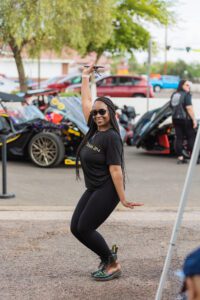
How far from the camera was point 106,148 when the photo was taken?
4910 mm

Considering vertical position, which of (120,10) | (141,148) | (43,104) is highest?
(120,10)

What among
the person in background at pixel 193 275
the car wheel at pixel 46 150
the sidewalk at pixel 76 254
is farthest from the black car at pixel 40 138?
the person in background at pixel 193 275

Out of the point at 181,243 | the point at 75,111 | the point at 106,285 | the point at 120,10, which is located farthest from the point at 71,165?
the point at 120,10

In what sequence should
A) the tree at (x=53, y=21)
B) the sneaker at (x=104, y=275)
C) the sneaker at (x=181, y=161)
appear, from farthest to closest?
the tree at (x=53, y=21)
the sneaker at (x=181, y=161)
the sneaker at (x=104, y=275)

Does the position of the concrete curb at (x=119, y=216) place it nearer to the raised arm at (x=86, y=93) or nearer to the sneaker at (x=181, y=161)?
the raised arm at (x=86, y=93)

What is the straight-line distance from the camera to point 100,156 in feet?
16.1

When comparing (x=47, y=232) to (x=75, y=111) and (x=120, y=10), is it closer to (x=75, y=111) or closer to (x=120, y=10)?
(x=75, y=111)

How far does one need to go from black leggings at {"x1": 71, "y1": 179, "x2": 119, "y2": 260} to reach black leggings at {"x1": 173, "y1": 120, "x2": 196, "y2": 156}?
6955mm

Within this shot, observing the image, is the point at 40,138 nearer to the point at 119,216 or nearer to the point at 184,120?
the point at 184,120

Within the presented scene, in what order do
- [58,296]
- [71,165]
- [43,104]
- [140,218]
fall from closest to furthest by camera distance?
[58,296], [140,218], [71,165], [43,104]

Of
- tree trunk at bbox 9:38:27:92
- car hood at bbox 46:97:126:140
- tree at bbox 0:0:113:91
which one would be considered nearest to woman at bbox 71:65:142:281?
car hood at bbox 46:97:126:140

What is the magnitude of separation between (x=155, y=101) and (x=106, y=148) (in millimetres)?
13216

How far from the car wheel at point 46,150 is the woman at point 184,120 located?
8.07 ft

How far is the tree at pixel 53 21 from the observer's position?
16.4 metres
